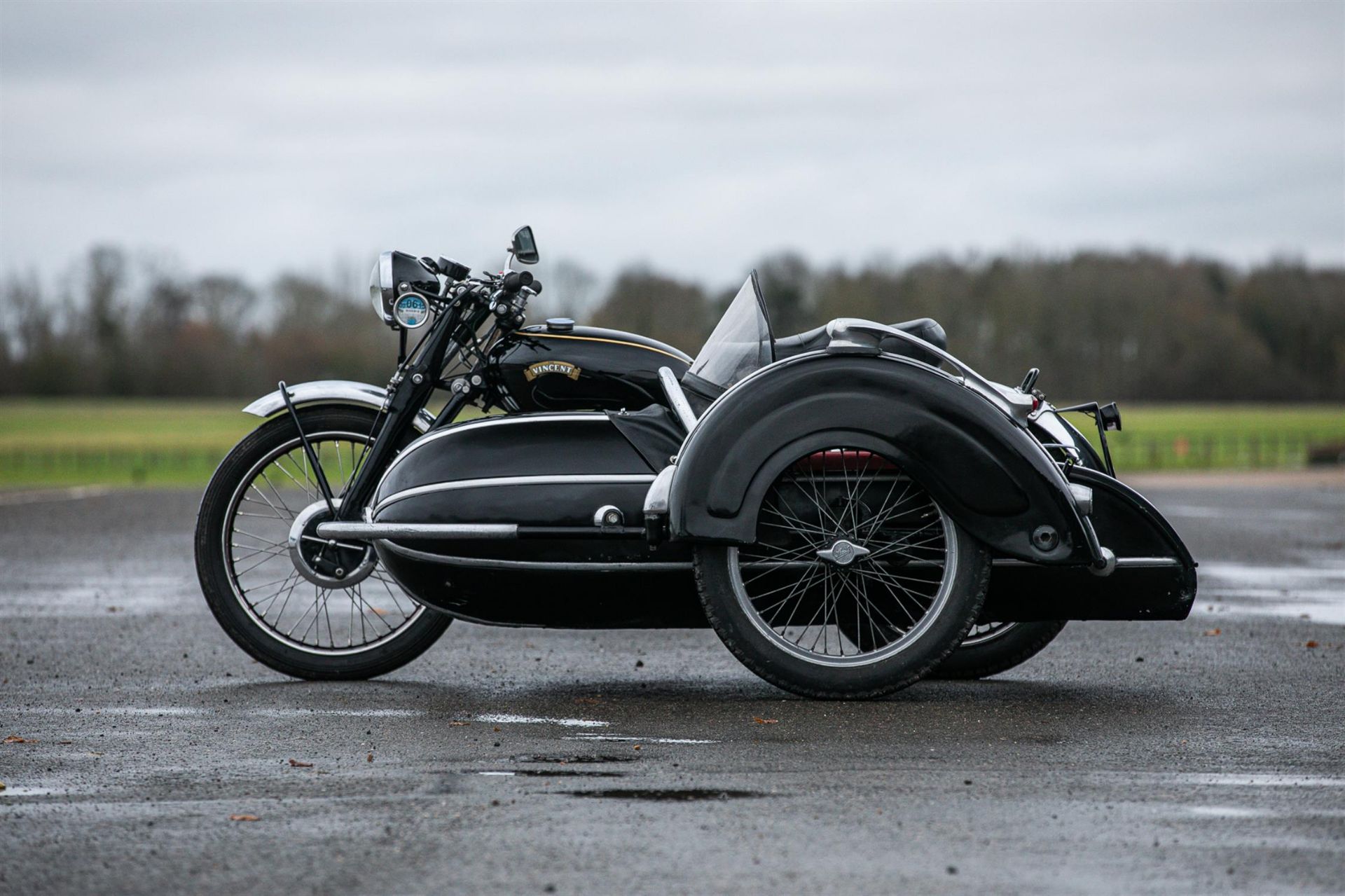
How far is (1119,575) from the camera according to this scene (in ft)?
18.1

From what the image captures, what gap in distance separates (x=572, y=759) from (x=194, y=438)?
273 feet

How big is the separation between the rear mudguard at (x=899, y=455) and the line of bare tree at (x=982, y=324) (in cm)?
7474

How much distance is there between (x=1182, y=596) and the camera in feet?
18.1

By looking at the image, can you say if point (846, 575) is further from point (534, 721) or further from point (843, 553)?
point (534, 721)

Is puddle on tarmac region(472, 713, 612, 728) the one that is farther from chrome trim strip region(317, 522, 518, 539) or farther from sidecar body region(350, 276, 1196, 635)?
chrome trim strip region(317, 522, 518, 539)

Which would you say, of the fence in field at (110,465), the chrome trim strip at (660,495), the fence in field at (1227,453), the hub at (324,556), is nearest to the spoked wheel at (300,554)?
the hub at (324,556)

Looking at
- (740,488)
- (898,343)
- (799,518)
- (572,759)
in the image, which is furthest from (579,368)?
(572,759)

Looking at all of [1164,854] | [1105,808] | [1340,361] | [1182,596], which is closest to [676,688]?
[1182,596]

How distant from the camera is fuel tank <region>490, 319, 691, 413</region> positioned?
5.96 meters

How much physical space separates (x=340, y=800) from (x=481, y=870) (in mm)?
827

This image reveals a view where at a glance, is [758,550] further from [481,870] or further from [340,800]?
[481,870]

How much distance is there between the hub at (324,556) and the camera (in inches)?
244

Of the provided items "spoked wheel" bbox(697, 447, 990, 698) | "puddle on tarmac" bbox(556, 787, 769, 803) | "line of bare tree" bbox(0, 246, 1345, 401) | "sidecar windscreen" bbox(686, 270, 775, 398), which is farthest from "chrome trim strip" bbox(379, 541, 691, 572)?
"line of bare tree" bbox(0, 246, 1345, 401)

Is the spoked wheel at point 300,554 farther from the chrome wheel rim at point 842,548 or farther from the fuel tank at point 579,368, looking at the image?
the chrome wheel rim at point 842,548
